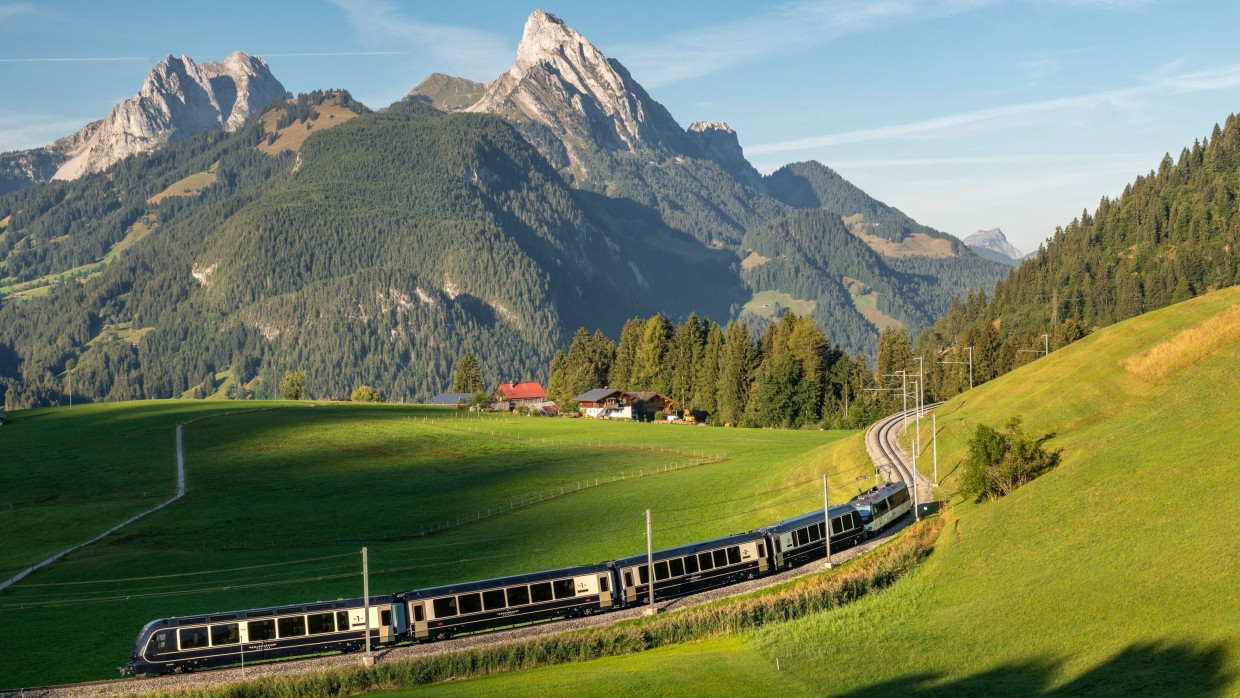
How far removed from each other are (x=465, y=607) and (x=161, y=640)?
1629cm

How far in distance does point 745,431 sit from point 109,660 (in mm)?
117112

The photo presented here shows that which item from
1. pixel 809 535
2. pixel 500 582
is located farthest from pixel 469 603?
pixel 809 535

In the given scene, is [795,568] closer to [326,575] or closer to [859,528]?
[859,528]

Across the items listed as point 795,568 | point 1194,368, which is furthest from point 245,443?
point 1194,368

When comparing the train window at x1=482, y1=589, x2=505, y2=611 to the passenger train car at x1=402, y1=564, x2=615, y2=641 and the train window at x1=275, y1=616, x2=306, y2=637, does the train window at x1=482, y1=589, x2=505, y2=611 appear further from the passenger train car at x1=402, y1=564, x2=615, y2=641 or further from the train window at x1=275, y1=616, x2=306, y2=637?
the train window at x1=275, y1=616, x2=306, y2=637

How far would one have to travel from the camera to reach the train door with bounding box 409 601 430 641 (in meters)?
60.0

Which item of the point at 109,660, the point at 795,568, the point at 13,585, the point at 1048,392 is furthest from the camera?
the point at 1048,392

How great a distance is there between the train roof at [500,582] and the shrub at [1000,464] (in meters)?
26.3

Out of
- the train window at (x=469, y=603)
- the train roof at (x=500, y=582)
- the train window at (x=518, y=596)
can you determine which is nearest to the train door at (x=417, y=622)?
the train roof at (x=500, y=582)

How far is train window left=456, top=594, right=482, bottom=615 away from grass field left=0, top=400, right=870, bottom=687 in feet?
51.0

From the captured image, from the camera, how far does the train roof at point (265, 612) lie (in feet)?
189

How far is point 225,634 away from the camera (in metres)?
58.0

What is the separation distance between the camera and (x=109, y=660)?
60469 millimetres

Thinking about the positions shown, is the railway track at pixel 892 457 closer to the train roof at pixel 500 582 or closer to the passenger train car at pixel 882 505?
the passenger train car at pixel 882 505
